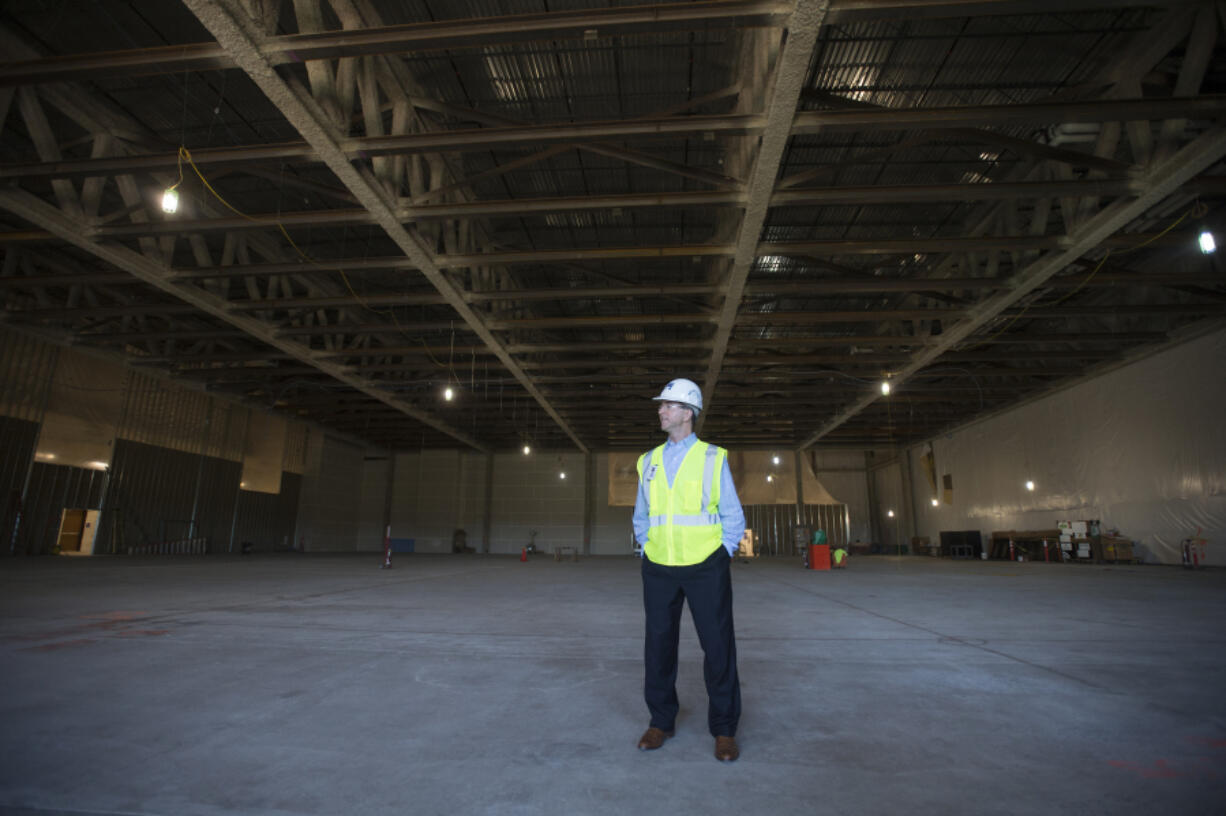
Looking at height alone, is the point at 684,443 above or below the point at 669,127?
below

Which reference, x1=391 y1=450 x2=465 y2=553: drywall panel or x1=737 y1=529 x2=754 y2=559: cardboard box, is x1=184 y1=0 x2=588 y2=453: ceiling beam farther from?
x1=391 y1=450 x2=465 y2=553: drywall panel

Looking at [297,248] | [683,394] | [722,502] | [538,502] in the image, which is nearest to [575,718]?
[722,502]

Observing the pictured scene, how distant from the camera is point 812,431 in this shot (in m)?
25.4

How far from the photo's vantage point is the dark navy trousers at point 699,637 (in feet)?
7.61

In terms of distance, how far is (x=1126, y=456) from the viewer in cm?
1589

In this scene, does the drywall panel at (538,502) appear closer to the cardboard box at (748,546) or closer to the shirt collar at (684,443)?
the cardboard box at (748,546)

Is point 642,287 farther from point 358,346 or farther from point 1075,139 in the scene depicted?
point 358,346

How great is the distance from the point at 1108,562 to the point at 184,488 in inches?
1135

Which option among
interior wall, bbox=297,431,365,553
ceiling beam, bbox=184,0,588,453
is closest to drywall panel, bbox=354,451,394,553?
interior wall, bbox=297,431,365,553

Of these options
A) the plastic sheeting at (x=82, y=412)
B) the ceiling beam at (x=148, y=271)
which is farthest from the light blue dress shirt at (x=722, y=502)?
the plastic sheeting at (x=82, y=412)

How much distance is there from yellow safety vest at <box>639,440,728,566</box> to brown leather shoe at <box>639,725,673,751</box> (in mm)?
649

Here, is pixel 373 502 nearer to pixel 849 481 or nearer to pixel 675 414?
pixel 849 481

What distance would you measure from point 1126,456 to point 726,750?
1942 centimetres

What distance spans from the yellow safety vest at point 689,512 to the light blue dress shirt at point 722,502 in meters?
0.03
